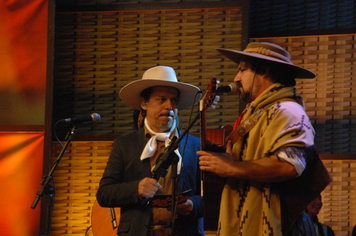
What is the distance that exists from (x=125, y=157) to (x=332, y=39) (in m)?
2.45

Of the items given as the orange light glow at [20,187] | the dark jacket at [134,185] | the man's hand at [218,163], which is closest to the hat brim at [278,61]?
the man's hand at [218,163]

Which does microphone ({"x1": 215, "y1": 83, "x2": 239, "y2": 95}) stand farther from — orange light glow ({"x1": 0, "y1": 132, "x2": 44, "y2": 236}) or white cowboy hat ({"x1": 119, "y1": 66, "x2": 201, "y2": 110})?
orange light glow ({"x1": 0, "y1": 132, "x2": 44, "y2": 236})

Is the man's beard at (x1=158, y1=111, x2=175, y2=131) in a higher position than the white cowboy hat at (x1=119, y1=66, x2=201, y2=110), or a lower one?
lower

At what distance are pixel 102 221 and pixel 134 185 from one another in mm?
1166

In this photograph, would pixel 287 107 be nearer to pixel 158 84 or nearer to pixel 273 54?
pixel 273 54

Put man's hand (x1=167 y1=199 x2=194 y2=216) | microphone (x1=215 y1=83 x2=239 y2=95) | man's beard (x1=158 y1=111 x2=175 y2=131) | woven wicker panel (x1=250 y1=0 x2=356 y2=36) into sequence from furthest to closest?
woven wicker panel (x1=250 y1=0 x2=356 y2=36), man's beard (x1=158 y1=111 x2=175 y2=131), man's hand (x1=167 y1=199 x2=194 y2=216), microphone (x1=215 y1=83 x2=239 y2=95)

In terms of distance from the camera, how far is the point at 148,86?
151 inches

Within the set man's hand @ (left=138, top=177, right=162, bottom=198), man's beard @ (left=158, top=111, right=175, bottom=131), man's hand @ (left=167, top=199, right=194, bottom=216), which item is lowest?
man's hand @ (left=167, top=199, right=194, bottom=216)

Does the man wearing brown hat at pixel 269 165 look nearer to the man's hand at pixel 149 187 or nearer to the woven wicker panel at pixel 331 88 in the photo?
the man's hand at pixel 149 187

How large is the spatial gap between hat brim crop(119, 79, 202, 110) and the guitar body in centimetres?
95

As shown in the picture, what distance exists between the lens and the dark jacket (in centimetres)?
327

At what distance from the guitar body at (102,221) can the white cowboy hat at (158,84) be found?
99cm

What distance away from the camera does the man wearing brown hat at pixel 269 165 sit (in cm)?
233

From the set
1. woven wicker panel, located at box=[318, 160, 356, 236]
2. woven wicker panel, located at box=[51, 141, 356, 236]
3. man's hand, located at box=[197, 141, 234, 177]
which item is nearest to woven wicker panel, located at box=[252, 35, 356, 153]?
woven wicker panel, located at box=[318, 160, 356, 236]
